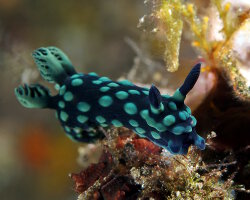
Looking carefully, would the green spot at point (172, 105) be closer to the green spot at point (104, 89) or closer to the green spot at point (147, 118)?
the green spot at point (147, 118)

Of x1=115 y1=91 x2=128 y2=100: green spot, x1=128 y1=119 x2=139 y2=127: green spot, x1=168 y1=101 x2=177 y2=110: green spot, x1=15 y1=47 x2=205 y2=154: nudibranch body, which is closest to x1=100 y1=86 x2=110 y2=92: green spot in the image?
x1=15 y1=47 x2=205 y2=154: nudibranch body

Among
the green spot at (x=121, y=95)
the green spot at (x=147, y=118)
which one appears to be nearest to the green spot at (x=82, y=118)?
the green spot at (x=121, y=95)

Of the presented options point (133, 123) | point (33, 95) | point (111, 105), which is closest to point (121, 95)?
point (111, 105)

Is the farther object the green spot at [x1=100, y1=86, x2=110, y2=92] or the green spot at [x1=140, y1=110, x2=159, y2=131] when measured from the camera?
the green spot at [x1=100, y1=86, x2=110, y2=92]

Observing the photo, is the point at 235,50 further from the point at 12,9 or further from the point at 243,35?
the point at 12,9

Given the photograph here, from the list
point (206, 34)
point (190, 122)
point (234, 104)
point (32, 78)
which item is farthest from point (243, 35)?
point (32, 78)

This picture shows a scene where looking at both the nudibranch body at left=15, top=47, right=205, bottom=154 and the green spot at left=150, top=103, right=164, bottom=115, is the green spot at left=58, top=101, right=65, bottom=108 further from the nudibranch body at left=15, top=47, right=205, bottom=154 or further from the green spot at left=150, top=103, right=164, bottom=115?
the green spot at left=150, top=103, right=164, bottom=115
